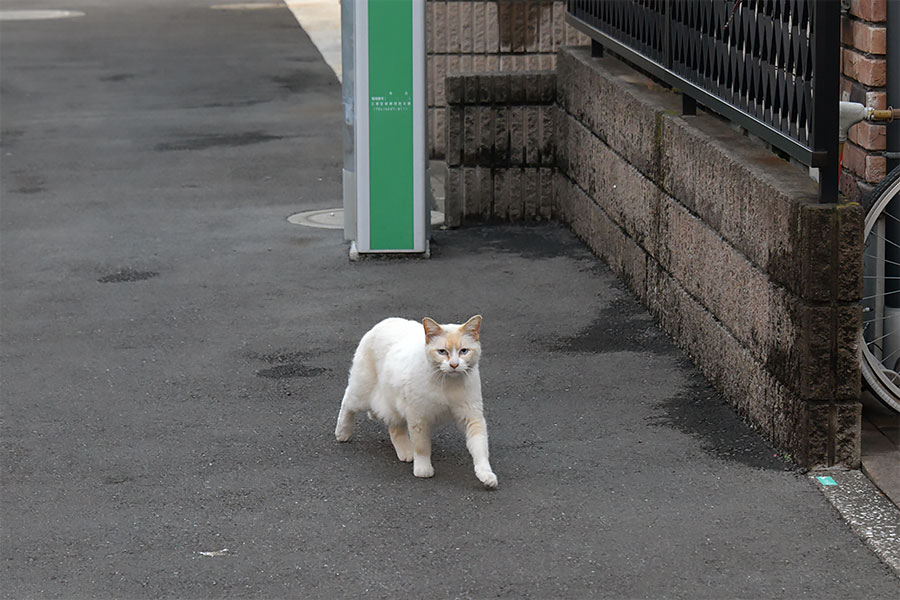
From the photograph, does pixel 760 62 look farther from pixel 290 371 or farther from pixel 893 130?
pixel 290 371

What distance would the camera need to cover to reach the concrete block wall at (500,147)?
12.3 meters

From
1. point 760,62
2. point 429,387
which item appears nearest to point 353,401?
point 429,387

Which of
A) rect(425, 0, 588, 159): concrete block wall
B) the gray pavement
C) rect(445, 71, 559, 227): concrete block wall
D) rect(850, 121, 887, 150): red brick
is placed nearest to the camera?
the gray pavement

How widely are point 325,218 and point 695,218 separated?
16.6ft

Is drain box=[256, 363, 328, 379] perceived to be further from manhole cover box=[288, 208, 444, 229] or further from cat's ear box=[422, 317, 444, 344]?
manhole cover box=[288, 208, 444, 229]

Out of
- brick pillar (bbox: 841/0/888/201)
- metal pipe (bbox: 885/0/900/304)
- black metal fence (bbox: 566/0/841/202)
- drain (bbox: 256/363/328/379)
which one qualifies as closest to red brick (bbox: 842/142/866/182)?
brick pillar (bbox: 841/0/888/201)

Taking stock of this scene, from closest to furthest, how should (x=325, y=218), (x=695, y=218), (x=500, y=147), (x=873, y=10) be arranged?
(x=873, y=10), (x=695, y=218), (x=500, y=147), (x=325, y=218)

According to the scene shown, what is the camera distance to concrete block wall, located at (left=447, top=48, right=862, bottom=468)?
22.1 ft

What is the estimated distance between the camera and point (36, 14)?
30.8 m

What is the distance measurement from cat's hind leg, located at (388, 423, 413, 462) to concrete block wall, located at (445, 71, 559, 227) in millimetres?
5370

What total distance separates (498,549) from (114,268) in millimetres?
5908

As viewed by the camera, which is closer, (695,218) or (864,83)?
(864,83)

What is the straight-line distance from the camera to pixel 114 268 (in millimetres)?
11320

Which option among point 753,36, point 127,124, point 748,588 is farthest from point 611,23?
point 127,124
